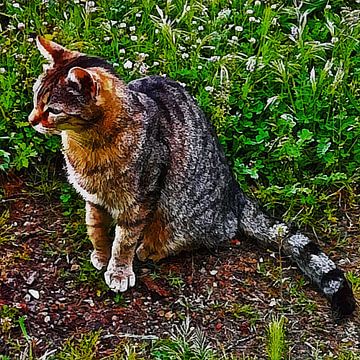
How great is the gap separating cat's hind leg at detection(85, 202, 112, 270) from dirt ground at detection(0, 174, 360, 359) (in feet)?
0.19

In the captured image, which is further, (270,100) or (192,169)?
(270,100)

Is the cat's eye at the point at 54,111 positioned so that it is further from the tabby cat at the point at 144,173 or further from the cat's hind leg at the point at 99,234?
the cat's hind leg at the point at 99,234

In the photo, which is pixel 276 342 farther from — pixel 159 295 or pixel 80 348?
pixel 80 348

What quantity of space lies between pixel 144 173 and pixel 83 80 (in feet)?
1.82

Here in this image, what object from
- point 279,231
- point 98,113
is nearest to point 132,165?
point 98,113

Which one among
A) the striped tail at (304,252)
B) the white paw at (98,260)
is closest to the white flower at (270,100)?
the striped tail at (304,252)

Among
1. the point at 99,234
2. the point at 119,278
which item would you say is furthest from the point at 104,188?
the point at 119,278

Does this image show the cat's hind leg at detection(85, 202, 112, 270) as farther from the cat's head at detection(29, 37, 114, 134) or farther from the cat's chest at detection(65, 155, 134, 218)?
the cat's head at detection(29, 37, 114, 134)

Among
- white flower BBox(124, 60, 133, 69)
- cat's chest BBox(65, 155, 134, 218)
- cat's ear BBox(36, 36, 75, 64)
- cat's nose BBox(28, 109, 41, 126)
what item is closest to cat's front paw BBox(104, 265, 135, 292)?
cat's chest BBox(65, 155, 134, 218)

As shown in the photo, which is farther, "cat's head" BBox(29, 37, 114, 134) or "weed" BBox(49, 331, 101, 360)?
"weed" BBox(49, 331, 101, 360)

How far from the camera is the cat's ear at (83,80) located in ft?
9.46

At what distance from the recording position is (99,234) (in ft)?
11.6

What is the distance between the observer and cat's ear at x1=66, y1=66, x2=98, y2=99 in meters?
2.88

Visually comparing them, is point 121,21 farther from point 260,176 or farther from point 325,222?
point 325,222
